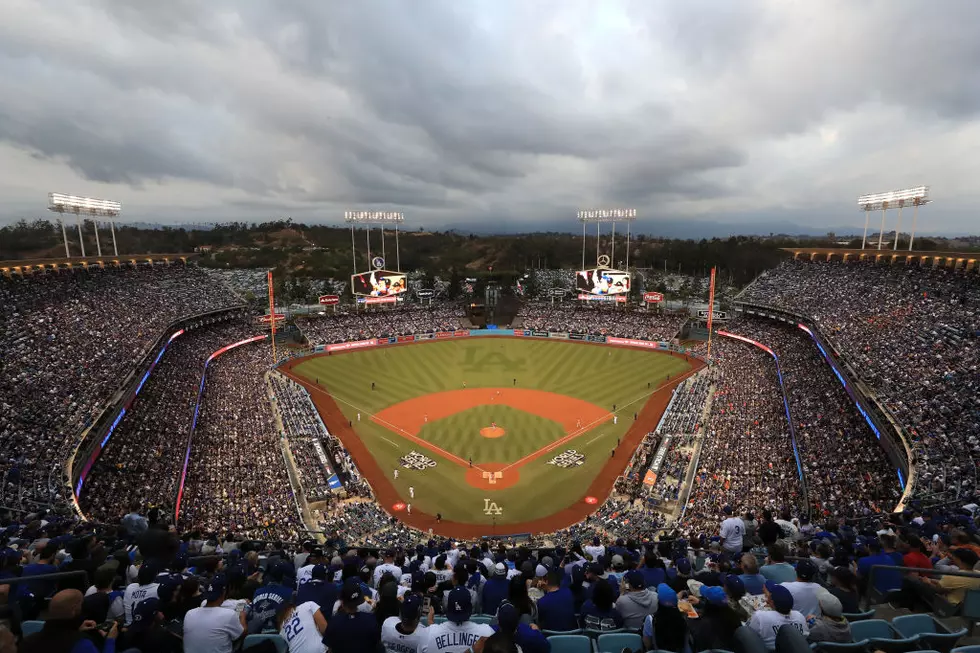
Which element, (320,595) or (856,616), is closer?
(320,595)

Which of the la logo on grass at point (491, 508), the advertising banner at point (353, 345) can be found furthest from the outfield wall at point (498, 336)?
the la logo on grass at point (491, 508)

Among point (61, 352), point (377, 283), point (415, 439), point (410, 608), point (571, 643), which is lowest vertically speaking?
point (415, 439)

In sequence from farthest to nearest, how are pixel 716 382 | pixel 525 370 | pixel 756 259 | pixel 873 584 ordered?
pixel 756 259 < pixel 525 370 < pixel 716 382 < pixel 873 584

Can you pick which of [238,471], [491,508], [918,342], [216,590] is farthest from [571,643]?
[918,342]

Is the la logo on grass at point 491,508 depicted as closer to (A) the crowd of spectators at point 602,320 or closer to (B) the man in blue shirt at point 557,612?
(B) the man in blue shirt at point 557,612

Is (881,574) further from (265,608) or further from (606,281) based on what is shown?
(606,281)

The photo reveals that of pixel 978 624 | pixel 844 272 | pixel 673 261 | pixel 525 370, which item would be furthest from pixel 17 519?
pixel 673 261

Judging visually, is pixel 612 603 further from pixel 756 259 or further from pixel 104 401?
pixel 756 259
